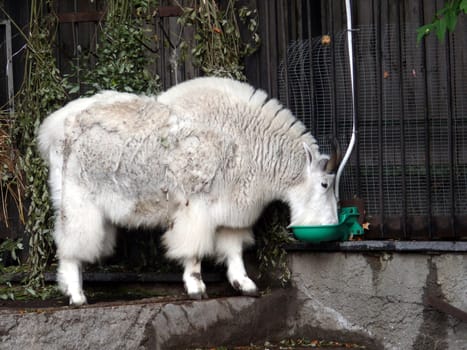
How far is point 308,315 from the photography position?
25.0 feet

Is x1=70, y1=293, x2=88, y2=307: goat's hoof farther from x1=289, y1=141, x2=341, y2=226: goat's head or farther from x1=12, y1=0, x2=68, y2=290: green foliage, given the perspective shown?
x1=289, y1=141, x2=341, y2=226: goat's head

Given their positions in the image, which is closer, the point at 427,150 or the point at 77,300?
the point at 77,300

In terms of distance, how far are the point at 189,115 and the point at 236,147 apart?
43 cm

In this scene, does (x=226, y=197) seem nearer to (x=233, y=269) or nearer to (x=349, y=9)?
(x=233, y=269)

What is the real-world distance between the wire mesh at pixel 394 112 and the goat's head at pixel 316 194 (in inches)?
13.1

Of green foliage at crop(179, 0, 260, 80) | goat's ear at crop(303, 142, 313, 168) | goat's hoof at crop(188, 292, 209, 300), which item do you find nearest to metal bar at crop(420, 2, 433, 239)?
goat's ear at crop(303, 142, 313, 168)

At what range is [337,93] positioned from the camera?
7.80 metres

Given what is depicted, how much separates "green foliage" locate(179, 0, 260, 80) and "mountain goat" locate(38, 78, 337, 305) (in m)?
0.42

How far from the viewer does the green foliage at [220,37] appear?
7930 mm

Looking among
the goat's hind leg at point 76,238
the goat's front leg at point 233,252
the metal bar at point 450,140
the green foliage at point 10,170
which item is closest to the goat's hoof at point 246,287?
the goat's front leg at point 233,252

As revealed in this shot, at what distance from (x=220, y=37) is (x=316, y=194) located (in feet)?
5.16

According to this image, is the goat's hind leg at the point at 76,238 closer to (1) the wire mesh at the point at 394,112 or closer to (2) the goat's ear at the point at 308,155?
(2) the goat's ear at the point at 308,155

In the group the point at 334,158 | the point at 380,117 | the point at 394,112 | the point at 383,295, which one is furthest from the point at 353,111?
the point at 383,295

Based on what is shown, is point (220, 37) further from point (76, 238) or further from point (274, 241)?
Result: point (76, 238)
